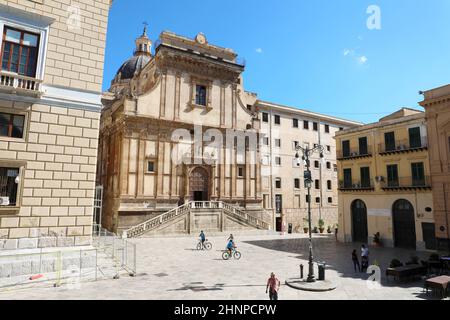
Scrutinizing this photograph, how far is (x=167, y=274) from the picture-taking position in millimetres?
14523

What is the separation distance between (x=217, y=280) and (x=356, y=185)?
63.6 feet

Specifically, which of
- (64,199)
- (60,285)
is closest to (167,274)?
(60,285)

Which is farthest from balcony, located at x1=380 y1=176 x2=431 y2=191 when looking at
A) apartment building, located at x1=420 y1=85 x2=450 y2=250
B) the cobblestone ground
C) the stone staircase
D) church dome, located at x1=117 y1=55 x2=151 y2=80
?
church dome, located at x1=117 y1=55 x2=151 y2=80

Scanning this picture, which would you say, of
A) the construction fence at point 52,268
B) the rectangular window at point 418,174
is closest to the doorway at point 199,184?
the construction fence at point 52,268

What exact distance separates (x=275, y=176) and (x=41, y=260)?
3431 centimetres

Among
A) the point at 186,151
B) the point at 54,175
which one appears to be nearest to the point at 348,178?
the point at 186,151

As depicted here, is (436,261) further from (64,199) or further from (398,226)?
(64,199)

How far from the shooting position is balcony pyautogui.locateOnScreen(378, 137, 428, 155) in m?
23.5

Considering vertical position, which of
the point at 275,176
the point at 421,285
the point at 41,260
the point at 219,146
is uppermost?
the point at 219,146

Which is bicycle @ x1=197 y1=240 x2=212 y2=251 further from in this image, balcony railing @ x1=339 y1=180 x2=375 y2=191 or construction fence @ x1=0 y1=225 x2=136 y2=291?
balcony railing @ x1=339 y1=180 x2=375 y2=191

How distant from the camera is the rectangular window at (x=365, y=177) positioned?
27255mm

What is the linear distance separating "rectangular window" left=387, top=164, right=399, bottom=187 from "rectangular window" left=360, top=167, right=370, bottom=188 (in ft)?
6.12

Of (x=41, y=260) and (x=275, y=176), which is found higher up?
(x=275, y=176)

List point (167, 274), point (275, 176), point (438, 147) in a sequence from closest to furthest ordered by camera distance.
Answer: point (167, 274)
point (438, 147)
point (275, 176)
